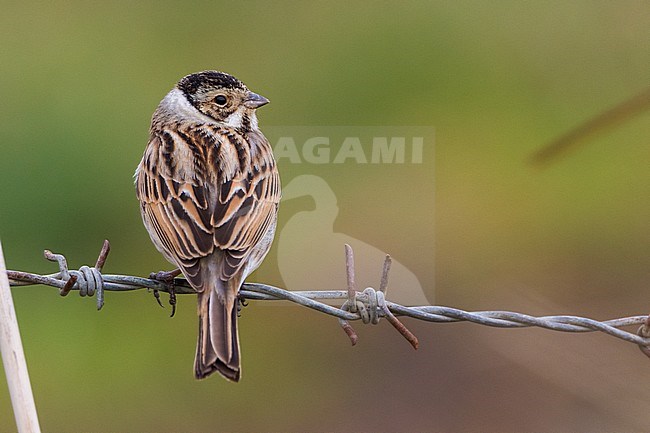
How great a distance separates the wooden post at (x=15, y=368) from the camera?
382cm

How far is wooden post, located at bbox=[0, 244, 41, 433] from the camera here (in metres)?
3.82

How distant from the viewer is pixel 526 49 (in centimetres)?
1373

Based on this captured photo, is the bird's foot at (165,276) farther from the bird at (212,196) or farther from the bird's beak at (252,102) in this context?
the bird's beak at (252,102)

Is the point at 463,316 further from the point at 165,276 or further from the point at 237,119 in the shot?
the point at 237,119

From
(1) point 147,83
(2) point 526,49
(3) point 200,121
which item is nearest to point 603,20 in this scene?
(2) point 526,49

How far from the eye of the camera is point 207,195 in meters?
5.65

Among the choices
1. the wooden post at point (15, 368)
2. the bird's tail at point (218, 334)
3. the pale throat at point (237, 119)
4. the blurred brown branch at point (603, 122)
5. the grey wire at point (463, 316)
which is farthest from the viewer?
the pale throat at point (237, 119)

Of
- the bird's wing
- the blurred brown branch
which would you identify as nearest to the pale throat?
the bird's wing

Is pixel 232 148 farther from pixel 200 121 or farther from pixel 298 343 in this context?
pixel 298 343

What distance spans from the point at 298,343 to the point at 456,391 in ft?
4.88

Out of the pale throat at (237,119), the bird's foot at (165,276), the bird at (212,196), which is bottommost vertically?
the bird's foot at (165,276)

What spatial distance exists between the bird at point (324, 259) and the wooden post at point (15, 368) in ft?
16.0

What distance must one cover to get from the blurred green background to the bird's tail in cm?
176

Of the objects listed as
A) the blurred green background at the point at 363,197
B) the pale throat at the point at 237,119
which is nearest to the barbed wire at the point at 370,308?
the blurred green background at the point at 363,197
